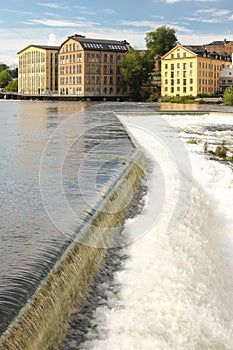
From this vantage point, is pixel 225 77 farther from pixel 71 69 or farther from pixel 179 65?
pixel 71 69

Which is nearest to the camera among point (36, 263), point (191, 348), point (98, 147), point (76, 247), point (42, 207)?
point (191, 348)

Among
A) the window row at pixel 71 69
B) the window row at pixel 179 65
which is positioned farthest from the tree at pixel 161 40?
the window row at pixel 71 69

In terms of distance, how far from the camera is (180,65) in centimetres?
7550

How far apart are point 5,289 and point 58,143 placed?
10.5 metres

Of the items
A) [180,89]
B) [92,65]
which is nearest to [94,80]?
[92,65]

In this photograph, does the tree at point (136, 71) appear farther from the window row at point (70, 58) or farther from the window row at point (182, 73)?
the window row at point (70, 58)

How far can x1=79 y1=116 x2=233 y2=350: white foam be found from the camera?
4.17 metres

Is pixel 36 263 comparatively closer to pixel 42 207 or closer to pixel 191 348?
pixel 191 348

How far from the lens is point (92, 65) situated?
91125 millimetres

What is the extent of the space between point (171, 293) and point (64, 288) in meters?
1.12

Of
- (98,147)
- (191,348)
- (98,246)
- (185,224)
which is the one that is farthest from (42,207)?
(98,147)

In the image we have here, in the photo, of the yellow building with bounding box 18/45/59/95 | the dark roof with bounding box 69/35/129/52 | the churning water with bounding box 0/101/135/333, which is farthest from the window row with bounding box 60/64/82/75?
the churning water with bounding box 0/101/135/333

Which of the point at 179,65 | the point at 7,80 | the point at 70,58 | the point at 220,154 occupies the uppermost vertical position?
the point at 7,80

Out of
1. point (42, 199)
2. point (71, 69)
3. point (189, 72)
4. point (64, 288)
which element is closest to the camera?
point (64, 288)
